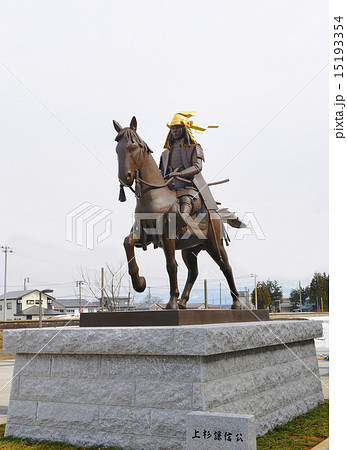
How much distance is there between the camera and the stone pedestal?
188 inches

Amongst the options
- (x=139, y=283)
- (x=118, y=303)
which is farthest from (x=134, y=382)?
(x=118, y=303)

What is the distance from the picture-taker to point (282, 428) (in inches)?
232

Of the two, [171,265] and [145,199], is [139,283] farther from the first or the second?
[145,199]

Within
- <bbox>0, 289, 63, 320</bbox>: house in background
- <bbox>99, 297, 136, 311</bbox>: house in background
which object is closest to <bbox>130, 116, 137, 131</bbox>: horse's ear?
<bbox>99, 297, 136, 311</bbox>: house in background

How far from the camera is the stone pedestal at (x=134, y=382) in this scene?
477 centimetres

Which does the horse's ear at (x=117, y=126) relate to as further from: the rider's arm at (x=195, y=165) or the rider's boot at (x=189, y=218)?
the rider's boot at (x=189, y=218)

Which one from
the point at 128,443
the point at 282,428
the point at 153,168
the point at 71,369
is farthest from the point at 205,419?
A: the point at 153,168

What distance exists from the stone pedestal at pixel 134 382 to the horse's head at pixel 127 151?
5.91ft

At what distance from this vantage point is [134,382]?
16.4 ft

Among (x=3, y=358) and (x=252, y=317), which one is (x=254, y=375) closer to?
(x=252, y=317)

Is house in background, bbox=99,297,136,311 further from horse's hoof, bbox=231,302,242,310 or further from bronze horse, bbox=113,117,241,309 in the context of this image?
bronze horse, bbox=113,117,241,309

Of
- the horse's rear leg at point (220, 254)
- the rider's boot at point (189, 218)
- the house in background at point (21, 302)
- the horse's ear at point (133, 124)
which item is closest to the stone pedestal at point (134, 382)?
the horse's rear leg at point (220, 254)

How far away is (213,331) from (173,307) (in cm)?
120

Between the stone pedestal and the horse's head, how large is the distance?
70.9 inches
